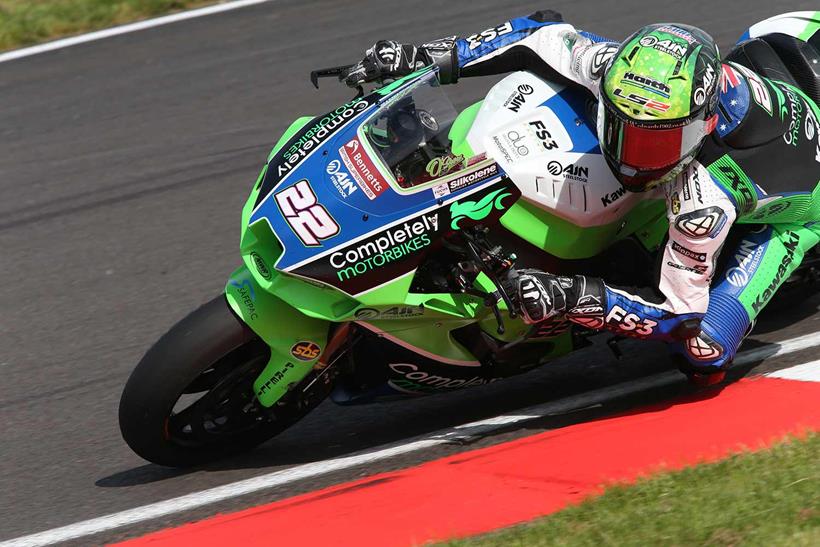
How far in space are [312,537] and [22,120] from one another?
548 centimetres

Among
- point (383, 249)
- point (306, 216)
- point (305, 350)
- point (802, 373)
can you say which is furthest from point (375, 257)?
point (802, 373)

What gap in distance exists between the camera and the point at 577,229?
4441 millimetres

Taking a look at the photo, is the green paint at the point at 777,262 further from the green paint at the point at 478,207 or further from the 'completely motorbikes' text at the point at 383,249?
the 'completely motorbikes' text at the point at 383,249

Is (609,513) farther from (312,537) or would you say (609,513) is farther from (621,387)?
(621,387)

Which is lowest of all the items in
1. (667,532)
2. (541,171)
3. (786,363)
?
(786,363)

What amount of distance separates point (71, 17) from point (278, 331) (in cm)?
667

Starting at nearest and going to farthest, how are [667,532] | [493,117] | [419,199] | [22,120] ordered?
[667,532] → [419,199] → [493,117] → [22,120]

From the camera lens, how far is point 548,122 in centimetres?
441

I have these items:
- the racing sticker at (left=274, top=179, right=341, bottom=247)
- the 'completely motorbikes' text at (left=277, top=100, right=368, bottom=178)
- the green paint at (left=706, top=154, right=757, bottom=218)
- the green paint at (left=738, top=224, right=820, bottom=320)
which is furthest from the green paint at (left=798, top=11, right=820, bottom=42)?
the racing sticker at (left=274, top=179, right=341, bottom=247)

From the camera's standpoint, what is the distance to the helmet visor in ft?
13.3

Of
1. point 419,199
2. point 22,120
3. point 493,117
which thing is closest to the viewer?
point 419,199

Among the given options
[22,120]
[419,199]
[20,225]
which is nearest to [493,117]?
[419,199]

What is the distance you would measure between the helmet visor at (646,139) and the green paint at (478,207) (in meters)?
0.41

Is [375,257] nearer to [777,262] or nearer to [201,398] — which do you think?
[201,398]
